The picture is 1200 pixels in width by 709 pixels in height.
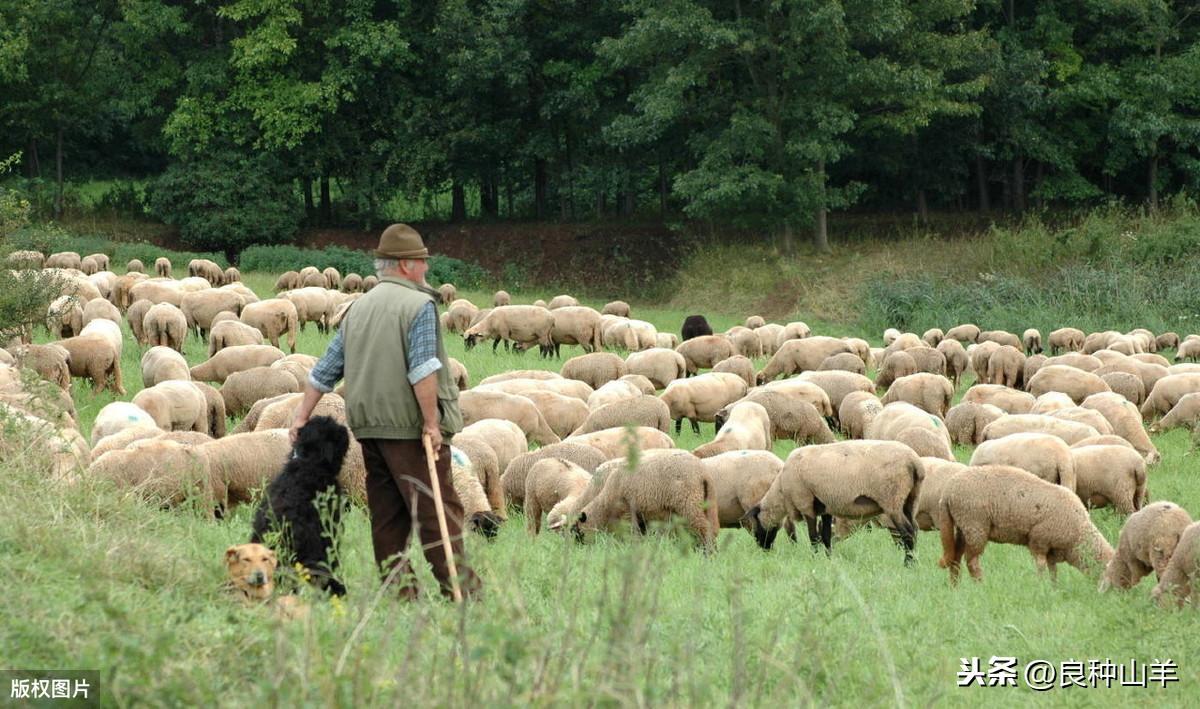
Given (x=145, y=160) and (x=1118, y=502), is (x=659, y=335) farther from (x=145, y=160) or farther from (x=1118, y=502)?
(x=145, y=160)

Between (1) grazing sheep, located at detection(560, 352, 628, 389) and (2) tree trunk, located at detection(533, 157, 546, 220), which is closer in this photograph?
(1) grazing sheep, located at detection(560, 352, 628, 389)

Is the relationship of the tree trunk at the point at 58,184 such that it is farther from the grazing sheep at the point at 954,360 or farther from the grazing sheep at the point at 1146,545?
the grazing sheep at the point at 1146,545

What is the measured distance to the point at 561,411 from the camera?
16500 millimetres

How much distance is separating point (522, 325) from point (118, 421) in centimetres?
1482

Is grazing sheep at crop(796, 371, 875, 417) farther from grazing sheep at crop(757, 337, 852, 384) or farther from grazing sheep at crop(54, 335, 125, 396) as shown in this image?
grazing sheep at crop(54, 335, 125, 396)

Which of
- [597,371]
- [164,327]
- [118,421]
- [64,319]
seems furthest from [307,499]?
[64,319]

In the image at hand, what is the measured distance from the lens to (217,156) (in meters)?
45.6

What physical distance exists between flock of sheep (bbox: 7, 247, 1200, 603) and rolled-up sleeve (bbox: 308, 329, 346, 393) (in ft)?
5.32

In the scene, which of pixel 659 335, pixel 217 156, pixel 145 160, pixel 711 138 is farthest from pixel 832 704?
pixel 145 160

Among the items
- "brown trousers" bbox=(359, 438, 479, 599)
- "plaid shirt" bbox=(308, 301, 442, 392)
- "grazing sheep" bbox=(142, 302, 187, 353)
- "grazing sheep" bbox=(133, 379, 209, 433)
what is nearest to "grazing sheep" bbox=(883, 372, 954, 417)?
"grazing sheep" bbox=(133, 379, 209, 433)

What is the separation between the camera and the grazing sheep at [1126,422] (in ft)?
50.2

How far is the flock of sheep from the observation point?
10219 mm

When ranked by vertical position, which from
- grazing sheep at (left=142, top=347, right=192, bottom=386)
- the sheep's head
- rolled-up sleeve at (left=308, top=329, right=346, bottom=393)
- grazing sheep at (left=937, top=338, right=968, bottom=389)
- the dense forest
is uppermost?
the dense forest

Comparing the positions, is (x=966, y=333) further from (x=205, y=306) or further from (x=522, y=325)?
(x=205, y=306)
